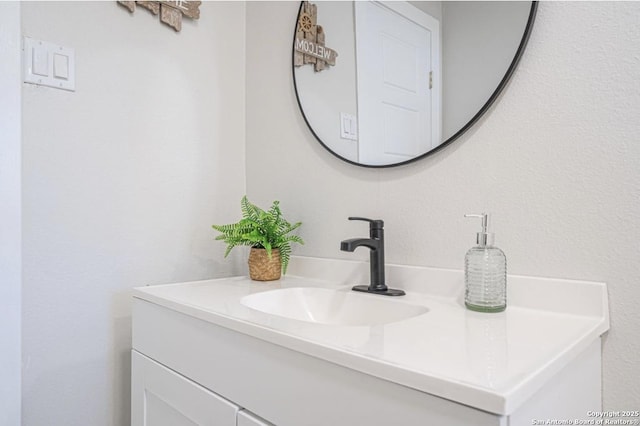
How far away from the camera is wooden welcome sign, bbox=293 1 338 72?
1.22 metres

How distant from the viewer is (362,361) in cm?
53

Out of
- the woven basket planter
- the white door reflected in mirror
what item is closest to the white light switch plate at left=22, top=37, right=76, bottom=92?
the woven basket planter

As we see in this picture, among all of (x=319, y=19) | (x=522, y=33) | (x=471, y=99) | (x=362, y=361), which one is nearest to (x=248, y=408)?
(x=362, y=361)

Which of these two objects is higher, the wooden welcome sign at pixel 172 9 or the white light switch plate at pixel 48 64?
the wooden welcome sign at pixel 172 9

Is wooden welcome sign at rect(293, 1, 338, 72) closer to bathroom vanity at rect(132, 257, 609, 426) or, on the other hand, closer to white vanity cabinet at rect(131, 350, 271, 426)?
bathroom vanity at rect(132, 257, 609, 426)

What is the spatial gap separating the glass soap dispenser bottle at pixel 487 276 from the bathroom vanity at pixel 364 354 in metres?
0.03

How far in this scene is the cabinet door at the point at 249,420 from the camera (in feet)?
2.24

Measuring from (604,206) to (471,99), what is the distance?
0.33 meters

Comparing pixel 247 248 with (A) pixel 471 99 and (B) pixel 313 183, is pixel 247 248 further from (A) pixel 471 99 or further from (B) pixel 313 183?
(A) pixel 471 99

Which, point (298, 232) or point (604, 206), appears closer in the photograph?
point (604, 206)

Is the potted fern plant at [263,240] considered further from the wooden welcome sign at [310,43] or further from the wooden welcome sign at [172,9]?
the wooden welcome sign at [172,9]

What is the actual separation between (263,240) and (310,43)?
0.62 meters

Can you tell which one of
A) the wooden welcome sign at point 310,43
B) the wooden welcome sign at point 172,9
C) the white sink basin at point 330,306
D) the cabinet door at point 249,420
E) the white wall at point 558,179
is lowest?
the cabinet door at point 249,420

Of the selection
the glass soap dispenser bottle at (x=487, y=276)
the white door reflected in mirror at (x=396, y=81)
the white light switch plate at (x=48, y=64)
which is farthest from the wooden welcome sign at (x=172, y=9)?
the glass soap dispenser bottle at (x=487, y=276)
